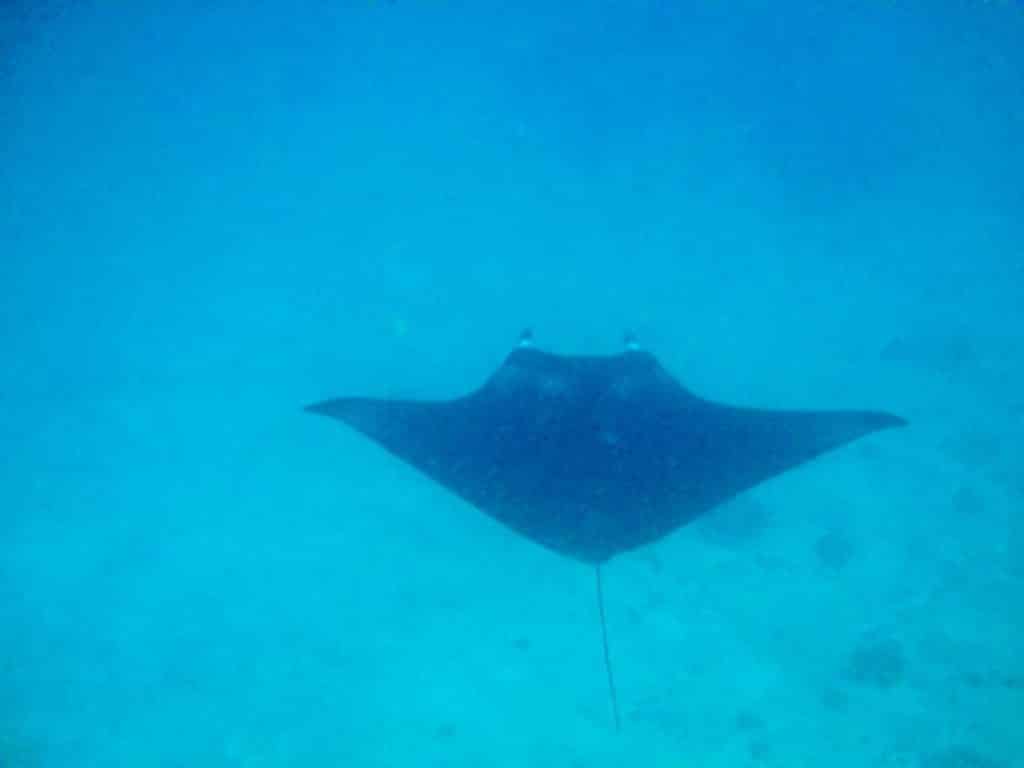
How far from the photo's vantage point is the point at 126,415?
1308 centimetres

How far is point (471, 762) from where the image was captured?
693 centimetres

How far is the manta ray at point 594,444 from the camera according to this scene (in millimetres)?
5492

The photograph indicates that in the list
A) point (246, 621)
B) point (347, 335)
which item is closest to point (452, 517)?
point (246, 621)

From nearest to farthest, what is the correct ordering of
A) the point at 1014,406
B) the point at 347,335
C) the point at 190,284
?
the point at 1014,406
the point at 347,335
the point at 190,284

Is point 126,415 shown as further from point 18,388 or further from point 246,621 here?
point 246,621

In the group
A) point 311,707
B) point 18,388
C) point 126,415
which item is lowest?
point 311,707

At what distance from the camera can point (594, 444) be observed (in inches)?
238

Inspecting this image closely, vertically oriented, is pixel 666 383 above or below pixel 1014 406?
below

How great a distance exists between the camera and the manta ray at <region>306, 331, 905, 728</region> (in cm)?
549

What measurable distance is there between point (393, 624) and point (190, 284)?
549 inches

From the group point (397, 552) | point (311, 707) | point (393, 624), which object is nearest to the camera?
point (311, 707)

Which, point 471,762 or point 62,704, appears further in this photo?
point 62,704

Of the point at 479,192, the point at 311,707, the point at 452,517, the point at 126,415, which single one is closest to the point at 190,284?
the point at 126,415

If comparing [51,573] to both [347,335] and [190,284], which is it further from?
[190,284]
